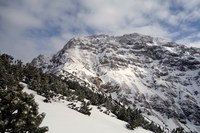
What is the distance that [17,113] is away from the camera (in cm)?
1709

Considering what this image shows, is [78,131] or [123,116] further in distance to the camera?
[123,116]

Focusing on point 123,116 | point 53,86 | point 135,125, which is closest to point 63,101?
point 53,86

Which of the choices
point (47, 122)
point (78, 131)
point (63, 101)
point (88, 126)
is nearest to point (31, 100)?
point (47, 122)

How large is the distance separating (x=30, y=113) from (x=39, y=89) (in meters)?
35.0

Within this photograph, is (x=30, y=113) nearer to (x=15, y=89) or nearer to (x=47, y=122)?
(x=15, y=89)

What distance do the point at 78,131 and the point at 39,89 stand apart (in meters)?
22.3

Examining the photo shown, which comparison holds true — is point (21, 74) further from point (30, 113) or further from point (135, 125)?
point (30, 113)

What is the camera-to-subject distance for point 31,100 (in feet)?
57.6

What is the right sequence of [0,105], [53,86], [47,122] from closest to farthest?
[0,105]
[47,122]
[53,86]

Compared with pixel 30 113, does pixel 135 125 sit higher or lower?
higher

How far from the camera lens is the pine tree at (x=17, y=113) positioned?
1673 cm

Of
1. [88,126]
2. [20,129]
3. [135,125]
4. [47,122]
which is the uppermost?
[135,125]

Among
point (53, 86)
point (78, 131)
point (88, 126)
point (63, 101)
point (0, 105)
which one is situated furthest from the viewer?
point (53, 86)

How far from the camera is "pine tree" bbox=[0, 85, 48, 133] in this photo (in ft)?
54.9
